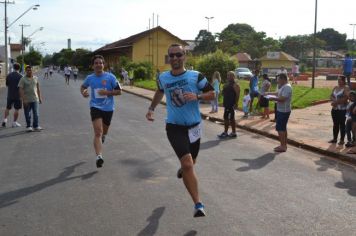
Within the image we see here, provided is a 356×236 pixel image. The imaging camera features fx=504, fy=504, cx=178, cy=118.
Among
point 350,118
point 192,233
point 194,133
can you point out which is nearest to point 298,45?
point 350,118

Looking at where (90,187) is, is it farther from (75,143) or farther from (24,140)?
(24,140)

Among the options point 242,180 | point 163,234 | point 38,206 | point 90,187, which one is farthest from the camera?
point 242,180

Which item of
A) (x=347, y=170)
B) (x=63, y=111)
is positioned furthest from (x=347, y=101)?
(x=63, y=111)

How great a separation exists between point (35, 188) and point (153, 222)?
7.34ft

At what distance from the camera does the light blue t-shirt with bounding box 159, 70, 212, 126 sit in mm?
5570

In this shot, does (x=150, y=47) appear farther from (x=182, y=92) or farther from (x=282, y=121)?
(x=182, y=92)

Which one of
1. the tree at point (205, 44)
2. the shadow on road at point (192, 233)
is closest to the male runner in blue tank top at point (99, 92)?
the shadow on road at point (192, 233)

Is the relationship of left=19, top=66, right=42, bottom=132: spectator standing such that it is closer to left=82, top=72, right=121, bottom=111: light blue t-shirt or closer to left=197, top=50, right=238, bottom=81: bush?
left=82, top=72, right=121, bottom=111: light blue t-shirt

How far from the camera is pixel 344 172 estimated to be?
8336 mm

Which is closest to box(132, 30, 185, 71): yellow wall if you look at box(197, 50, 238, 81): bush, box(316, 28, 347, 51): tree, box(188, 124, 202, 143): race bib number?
box(197, 50, 238, 81): bush

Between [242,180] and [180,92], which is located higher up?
[180,92]

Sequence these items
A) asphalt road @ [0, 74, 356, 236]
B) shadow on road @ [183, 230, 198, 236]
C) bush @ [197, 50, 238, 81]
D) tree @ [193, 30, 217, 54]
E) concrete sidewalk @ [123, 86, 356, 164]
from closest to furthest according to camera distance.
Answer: shadow on road @ [183, 230, 198, 236]
asphalt road @ [0, 74, 356, 236]
concrete sidewalk @ [123, 86, 356, 164]
bush @ [197, 50, 238, 81]
tree @ [193, 30, 217, 54]

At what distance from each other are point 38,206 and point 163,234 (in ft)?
5.92

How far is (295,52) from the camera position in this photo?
4500 inches
